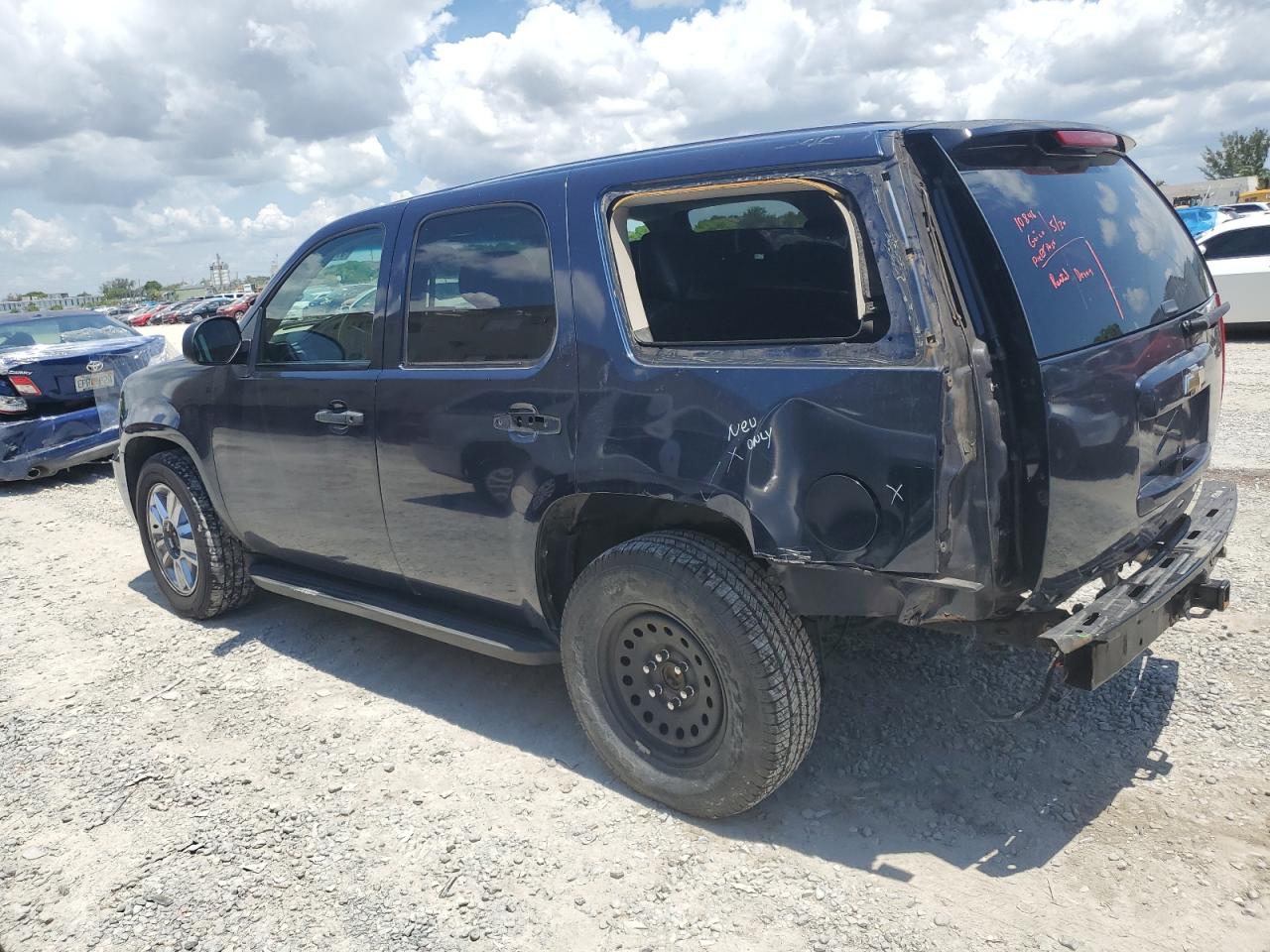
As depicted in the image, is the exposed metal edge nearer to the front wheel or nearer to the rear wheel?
the front wheel

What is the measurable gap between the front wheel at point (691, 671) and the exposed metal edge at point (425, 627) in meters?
0.21

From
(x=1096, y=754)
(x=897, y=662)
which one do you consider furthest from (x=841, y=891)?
(x=897, y=662)

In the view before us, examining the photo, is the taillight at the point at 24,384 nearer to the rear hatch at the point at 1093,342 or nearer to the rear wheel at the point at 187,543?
the rear wheel at the point at 187,543

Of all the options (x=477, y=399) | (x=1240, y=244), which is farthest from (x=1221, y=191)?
(x=477, y=399)

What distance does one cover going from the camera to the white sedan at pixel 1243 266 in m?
12.0

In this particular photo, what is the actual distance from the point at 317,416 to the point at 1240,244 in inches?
505

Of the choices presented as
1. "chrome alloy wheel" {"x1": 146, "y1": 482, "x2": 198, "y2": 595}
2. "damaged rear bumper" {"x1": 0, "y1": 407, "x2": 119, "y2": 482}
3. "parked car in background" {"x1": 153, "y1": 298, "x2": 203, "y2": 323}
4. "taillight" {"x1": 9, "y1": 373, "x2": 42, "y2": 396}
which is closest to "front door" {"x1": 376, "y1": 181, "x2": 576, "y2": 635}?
"chrome alloy wheel" {"x1": 146, "y1": 482, "x2": 198, "y2": 595}

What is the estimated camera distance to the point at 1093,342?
103 inches

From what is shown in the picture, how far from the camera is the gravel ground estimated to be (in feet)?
8.72

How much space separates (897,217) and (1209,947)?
1995mm

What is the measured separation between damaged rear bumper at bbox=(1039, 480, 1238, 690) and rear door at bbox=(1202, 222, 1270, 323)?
10.5 m

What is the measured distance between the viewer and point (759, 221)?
2967 mm

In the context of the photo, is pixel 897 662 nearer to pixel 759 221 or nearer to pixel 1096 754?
pixel 1096 754

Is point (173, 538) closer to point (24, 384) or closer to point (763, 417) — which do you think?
point (763, 417)
